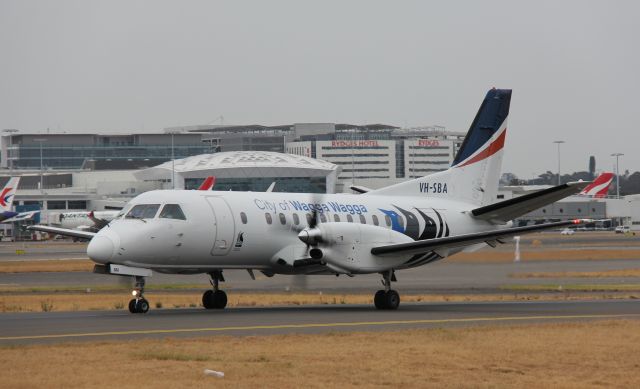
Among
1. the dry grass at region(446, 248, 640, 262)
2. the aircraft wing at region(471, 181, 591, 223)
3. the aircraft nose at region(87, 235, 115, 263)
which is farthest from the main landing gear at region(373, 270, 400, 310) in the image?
the dry grass at region(446, 248, 640, 262)

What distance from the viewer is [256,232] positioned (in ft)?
89.6

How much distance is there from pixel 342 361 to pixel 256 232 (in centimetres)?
1164

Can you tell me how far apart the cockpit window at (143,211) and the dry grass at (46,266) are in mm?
32582

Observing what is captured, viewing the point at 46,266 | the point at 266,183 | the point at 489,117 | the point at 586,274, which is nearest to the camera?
the point at 489,117

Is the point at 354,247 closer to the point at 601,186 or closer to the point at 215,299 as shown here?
the point at 215,299

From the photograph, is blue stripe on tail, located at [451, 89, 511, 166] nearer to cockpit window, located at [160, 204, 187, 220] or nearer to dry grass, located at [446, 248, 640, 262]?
dry grass, located at [446, 248, 640, 262]

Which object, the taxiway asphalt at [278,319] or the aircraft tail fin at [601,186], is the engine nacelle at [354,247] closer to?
the taxiway asphalt at [278,319]

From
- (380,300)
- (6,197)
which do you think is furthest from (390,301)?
(6,197)

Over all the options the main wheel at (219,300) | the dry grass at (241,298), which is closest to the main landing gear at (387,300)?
the dry grass at (241,298)

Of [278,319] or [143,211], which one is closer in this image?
[278,319]

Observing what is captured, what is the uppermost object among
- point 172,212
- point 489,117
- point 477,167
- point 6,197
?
point 489,117

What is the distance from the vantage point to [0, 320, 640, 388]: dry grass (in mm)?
14227

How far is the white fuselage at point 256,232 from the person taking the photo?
25047 millimetres

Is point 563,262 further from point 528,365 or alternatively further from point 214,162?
point 214,162
